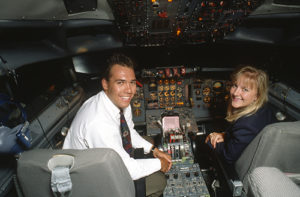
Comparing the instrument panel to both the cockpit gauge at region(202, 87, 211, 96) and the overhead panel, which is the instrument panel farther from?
the overhead panel

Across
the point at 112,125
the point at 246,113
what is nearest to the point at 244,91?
the point at 246,113

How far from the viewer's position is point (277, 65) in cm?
259

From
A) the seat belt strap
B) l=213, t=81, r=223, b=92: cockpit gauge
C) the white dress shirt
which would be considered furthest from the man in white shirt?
l=213, t=81, r=223, b=92: cockpit gauge

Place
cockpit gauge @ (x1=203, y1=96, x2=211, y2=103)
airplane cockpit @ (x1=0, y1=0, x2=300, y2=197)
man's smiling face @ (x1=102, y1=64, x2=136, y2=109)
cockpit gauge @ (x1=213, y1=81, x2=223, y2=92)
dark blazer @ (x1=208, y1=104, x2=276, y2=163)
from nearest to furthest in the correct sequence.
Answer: airplane cockpit @ (x1=0, y1=0, x2=300, y2=197), dark blazer @ (x1=208, y1=104, x2=276, y2=163), man's smiling face @ (x1=102, y1=64, x2=136, y2=109), cockpit gauge @ (x1=213, y1=81, x2=223, y2=92), cockpit gauge @ (x1=203, y1=96, x2=211, y2=103)

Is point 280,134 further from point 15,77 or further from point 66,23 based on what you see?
point 66,23

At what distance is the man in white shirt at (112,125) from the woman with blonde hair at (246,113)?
0.57m

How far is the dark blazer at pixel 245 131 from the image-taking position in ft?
4.30

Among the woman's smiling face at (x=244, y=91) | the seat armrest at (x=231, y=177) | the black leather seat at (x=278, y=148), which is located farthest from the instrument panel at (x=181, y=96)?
the black leather seat at (x=278, y=148)

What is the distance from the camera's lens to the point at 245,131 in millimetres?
1312

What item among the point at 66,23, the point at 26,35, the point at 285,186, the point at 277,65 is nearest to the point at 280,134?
the point at 285,186

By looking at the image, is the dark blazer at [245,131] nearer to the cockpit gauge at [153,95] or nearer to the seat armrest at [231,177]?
the seat armrest at [231,177]

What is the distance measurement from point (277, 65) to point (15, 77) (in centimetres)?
358

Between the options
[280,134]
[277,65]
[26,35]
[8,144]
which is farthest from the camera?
[277,65]

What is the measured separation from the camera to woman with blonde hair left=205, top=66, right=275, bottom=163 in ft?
4.34
